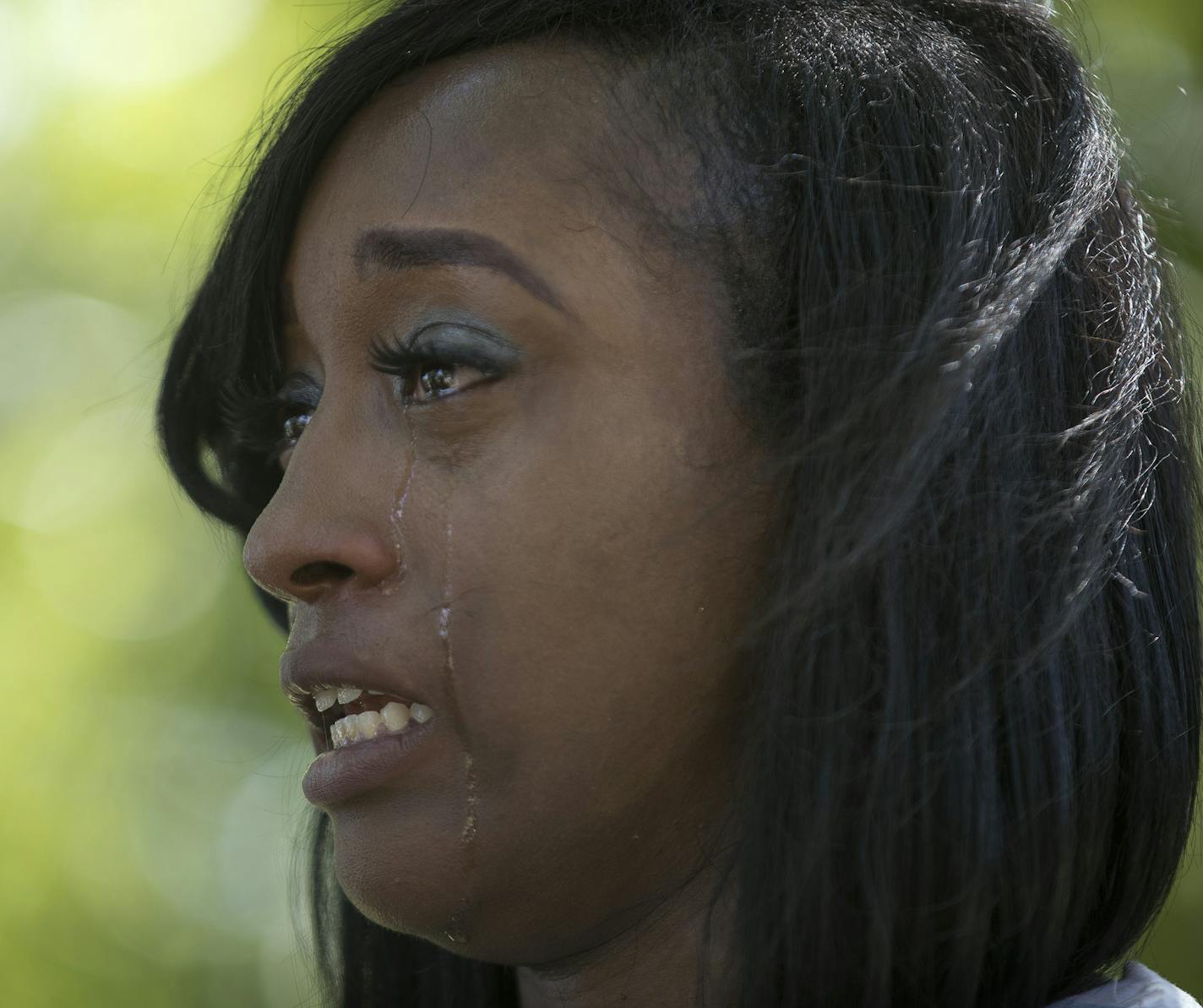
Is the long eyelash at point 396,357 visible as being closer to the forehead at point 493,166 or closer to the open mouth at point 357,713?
the forehead at point 493,166

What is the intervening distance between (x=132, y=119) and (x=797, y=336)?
13.3ft

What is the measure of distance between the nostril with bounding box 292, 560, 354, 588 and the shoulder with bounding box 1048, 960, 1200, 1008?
100 centimetres

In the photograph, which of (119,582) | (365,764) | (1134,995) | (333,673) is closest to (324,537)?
(333,673)

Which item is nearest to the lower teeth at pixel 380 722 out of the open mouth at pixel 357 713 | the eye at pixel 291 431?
the open mouth at pixel 357 713

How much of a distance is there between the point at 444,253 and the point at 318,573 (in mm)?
438

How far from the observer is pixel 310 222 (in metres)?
2.12

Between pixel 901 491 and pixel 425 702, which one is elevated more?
pixel 901 491

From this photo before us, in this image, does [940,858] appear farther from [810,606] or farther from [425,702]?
[425,702]

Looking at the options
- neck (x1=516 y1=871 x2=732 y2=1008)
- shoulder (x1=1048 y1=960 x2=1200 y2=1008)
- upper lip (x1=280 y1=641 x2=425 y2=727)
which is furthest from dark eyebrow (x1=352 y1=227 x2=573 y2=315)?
Answer: shoulder (x1=1048 y1=960 x2=1200 y2=1008)

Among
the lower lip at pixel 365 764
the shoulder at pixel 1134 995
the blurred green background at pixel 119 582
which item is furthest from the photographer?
the blurred green background at pixel 119 582

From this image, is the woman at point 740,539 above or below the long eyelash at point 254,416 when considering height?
below

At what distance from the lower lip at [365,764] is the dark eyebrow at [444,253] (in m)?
0.56

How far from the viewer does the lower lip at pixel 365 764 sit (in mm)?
1850

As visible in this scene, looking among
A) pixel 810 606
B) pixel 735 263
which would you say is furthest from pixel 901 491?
pixel 735 263
